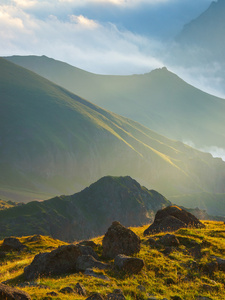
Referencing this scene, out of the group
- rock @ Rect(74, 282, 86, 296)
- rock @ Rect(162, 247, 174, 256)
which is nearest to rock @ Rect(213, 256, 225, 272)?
rock @ Rect(162, 247, 174, 256)

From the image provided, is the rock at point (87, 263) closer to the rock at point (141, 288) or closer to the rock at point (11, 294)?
the rock at point (141, 288)

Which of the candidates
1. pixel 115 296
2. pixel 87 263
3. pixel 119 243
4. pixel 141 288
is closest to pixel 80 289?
pixel 115 296

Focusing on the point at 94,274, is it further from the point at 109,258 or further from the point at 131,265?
the point at 109,258

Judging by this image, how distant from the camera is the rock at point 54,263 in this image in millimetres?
19078

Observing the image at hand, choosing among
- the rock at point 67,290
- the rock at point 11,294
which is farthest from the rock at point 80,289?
the rock at point 11,294

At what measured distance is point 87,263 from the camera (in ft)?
64.2

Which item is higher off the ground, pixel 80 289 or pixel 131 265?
pixel 131 265

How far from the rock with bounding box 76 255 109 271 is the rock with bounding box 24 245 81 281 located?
21.0 inches

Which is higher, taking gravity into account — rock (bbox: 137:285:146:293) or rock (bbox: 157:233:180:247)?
rock (bbox: 157:233:180:247)

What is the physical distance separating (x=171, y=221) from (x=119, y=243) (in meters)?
11.1

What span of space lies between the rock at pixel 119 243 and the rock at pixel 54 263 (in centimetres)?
288

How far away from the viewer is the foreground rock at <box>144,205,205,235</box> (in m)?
31.1

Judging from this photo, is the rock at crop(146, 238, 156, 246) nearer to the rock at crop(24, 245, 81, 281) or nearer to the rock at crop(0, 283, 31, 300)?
the rock at crop(24, 245, 81, 281)

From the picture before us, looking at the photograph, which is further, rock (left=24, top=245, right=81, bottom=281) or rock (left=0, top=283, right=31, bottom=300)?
rock (left=24, top=245, right=81, bottom=281)
